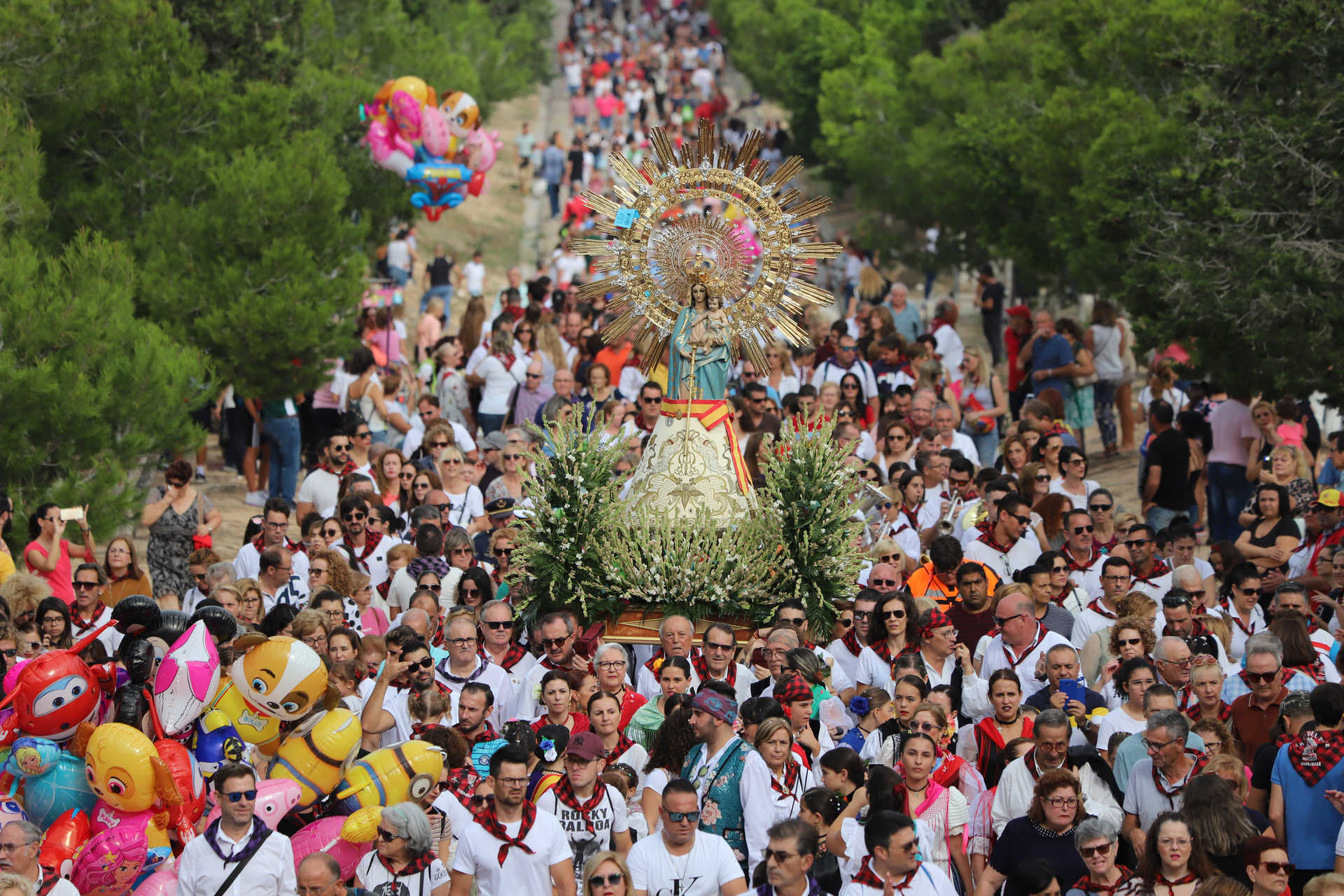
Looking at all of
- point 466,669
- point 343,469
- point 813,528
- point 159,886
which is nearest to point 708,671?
point 466,669

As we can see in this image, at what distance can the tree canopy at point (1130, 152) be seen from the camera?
15.9 m

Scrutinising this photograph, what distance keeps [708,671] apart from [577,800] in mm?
1801

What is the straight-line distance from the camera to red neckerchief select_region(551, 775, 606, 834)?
8.88m

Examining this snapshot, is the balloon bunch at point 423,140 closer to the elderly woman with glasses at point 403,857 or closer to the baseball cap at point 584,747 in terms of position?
the baseball cap at point 584,747

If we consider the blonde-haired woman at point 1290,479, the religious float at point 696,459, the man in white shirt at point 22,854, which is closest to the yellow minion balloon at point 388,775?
the man in white shirt at point 22,854

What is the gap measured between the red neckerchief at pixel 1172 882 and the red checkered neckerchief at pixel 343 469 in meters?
8.13

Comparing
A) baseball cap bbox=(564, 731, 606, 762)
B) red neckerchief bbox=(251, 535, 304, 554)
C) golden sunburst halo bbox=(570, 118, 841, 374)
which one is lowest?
baseball cap bbox=(564, 731, 606, 762)

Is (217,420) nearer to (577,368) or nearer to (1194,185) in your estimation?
(577,368)

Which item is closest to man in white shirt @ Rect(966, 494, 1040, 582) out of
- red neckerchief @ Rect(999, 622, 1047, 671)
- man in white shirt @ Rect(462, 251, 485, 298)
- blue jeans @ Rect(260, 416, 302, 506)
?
red neckerchief @ Rect(999, 622, 1047, 671)

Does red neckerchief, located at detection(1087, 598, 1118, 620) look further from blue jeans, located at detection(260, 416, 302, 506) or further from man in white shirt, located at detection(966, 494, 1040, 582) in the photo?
blue jeans, located at detection(260, 416, 302, 506)

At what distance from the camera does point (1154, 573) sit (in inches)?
491

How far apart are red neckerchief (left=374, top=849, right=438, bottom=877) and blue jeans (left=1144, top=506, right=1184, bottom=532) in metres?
8.29

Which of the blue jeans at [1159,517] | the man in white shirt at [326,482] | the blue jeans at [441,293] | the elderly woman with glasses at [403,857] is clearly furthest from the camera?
the blue jeans at [441,293]

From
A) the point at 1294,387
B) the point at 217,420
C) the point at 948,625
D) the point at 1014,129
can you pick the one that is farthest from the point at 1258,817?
the point at 1014,129
